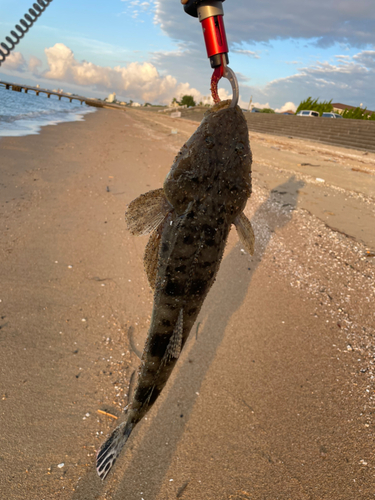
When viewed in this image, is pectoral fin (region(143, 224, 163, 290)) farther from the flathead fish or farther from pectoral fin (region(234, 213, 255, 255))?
pectoral fin (region(234, 213, 255, 255))

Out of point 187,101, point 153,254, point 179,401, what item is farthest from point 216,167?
point 187,101

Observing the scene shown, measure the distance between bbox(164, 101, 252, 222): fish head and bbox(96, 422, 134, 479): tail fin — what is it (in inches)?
60.2

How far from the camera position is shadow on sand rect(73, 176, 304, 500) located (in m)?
2.58

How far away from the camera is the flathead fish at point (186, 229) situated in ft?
5.84

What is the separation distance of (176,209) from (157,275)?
0.42m

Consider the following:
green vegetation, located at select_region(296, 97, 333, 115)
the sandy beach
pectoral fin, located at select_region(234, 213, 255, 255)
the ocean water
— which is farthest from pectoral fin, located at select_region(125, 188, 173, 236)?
green vegetation, located at select_region(296, 97, 333, 115)

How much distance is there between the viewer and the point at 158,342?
188 cm

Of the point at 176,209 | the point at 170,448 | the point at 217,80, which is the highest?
the point at 217,80

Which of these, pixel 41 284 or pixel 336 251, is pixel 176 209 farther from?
pixel 336 251

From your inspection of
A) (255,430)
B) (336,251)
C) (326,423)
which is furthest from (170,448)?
(336,251)

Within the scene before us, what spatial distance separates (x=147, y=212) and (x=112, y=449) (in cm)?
160

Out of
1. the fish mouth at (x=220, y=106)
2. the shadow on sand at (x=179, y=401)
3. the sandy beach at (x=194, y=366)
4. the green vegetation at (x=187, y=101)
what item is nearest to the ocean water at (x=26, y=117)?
the sandy beach at (x=194, y=366)

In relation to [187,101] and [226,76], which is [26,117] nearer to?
[226,76]

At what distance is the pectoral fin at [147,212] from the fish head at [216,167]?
119 millimetres
